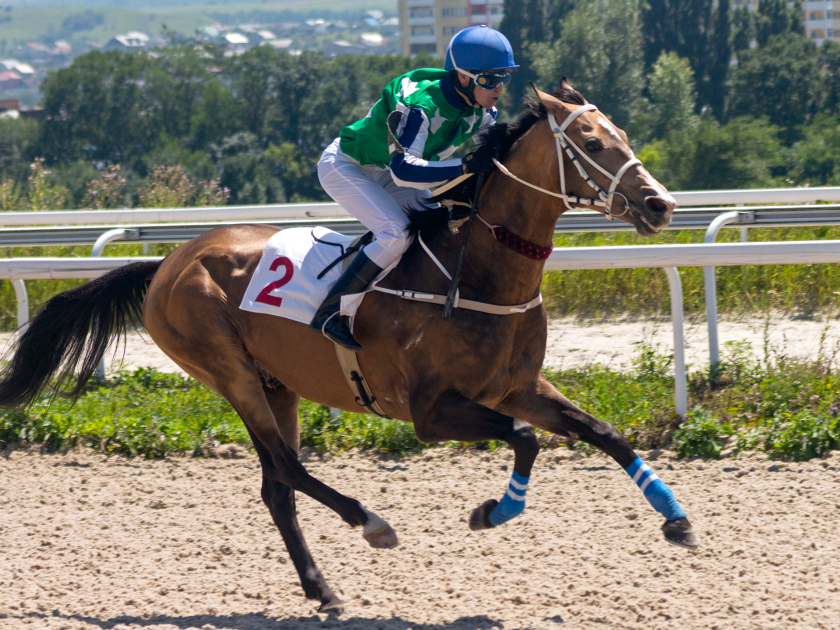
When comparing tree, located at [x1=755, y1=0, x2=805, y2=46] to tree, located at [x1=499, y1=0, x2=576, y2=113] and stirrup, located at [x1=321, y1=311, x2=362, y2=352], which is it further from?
stirrup, located at [x1=321, y1=311, x2=362, y2=352]

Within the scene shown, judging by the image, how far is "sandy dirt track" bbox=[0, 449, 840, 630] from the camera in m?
3.42

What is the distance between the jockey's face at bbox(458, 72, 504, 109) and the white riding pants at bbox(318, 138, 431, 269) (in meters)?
0.50

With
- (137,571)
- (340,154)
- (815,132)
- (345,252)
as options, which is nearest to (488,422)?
(345,252)

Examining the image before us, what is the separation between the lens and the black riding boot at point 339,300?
3.71 meters

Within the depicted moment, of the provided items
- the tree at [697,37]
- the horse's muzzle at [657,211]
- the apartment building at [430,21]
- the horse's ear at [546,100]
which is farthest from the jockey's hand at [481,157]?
the apartment building at [430,21]

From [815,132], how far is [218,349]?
172 ft

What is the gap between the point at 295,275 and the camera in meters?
3.98

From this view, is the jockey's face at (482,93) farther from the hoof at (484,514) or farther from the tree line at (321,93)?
A: the tree line at (321,93)

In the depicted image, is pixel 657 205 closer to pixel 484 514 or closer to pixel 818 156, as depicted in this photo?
pixel 484 514

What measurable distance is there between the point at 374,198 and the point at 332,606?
1.56m

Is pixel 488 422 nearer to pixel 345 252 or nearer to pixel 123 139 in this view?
pixel 345 252

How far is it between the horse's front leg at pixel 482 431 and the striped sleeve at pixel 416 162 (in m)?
0.79

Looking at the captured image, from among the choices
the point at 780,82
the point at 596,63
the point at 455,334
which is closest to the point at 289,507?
the point at 455,334

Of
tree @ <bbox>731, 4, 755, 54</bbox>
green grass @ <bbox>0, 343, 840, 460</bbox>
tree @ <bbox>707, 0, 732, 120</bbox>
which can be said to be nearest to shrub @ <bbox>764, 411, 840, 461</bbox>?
green grass @ <bbox>0, 343, 840, 460</bbox>
